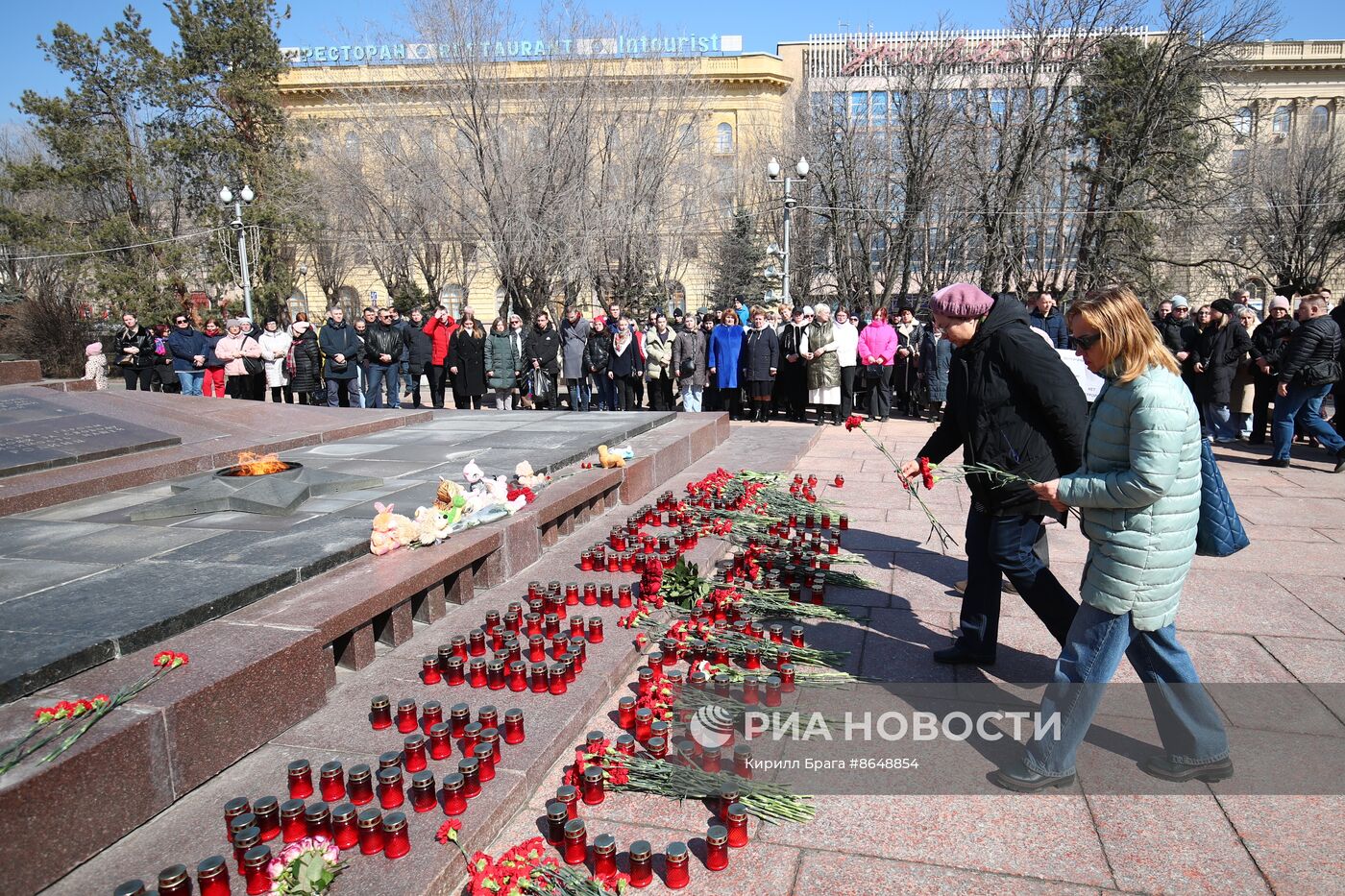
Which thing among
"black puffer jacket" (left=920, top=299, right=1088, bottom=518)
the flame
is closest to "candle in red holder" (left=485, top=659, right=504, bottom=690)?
"black puffer jacket" (left=920, top=299, right=1088, bottom=518)

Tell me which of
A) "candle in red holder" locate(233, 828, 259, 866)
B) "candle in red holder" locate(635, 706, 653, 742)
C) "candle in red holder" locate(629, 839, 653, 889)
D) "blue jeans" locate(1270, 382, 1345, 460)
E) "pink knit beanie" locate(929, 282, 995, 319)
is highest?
"pink knit beanie" locate(929, 282, 995, 319)

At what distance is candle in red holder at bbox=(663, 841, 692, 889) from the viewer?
254cm

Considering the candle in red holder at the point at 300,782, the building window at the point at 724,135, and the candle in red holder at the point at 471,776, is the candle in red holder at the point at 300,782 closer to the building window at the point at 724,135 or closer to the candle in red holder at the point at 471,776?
the candle in red holder at the point at 471,776

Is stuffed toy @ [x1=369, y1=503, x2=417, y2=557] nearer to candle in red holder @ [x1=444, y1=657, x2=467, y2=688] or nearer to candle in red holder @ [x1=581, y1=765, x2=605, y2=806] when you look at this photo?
candle in red holder @ [x1=444, y1=657, x2=467, y2=688]

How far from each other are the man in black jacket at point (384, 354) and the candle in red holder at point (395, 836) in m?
12.1

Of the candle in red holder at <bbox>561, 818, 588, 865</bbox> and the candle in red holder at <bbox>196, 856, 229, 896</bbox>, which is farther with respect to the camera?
the candle in red holder at <bbox>561, 818, 588, 865</bbox>

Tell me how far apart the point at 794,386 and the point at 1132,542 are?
1074 centimetres

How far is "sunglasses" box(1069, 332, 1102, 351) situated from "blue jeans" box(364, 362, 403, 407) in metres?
12.6

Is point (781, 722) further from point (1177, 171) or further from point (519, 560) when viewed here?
point (1177, 171)

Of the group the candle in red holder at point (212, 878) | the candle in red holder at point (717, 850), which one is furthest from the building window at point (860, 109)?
the candle in red holder at point (212, 878)

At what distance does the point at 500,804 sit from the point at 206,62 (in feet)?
123

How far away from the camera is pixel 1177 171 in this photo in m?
24.3

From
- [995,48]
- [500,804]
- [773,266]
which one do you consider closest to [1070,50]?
[995,48]

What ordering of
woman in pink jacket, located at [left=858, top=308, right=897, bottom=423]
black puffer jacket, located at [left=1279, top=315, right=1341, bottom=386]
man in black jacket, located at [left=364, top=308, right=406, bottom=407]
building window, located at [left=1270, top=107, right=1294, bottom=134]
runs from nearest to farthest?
black puffer jacket, located at [left=1279, top=315, right=1341, bottom=386] → woman in pink jacket, located at [left=858, top=308, right=897, bottom=423] → man in black jacket, located at [left=364, top=308, right=406, bottom=407] → building window, located at [left=1270, top=107, right=1294, bottom=134]
